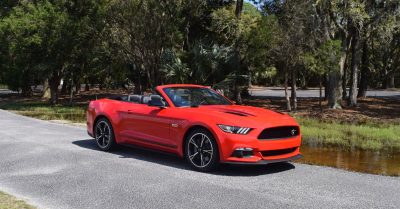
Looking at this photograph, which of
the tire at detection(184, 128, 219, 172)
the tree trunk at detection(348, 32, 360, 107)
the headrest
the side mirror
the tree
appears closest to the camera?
the tire at detection(184, 128, 219, 172)

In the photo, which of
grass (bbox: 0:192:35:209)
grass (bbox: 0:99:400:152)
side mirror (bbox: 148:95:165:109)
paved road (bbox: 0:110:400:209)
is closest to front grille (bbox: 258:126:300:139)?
paved road (bbox: 0:110:400:209)

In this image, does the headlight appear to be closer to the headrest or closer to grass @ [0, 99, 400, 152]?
the headrest

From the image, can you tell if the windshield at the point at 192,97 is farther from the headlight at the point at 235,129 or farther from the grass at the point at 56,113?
the grass at the point at 56,113

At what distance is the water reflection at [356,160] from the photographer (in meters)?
8.59

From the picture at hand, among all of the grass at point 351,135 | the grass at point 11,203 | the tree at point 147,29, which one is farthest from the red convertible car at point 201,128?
the tree at point 147,29

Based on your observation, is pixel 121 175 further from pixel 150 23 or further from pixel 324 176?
pixel 150 23

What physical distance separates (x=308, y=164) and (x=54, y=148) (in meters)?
5.27

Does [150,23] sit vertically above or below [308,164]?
above

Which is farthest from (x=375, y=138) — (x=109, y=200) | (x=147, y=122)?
(x=109, y=200)

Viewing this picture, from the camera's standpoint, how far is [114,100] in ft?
32.8

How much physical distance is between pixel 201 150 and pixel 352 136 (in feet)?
21.4

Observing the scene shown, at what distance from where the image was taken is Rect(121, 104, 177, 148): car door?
8.40m

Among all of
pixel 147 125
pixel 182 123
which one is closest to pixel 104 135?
Result: pixel 147 125

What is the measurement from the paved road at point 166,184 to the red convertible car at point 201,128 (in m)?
0.32
